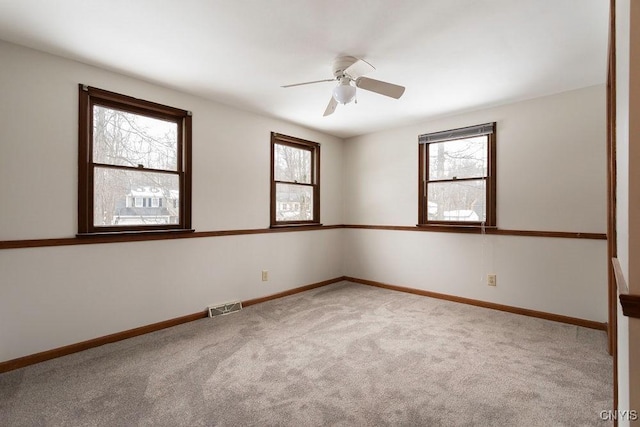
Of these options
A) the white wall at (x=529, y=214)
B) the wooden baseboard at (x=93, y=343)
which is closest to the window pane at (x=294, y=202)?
the white wall at (x=529, y=214)

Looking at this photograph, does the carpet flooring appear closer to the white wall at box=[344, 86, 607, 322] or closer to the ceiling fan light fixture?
the white wall at box=[344, 86, 607, 322]

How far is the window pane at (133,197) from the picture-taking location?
107 inches

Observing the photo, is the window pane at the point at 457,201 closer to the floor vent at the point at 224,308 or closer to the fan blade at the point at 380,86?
the fan blade at the point at 380,86

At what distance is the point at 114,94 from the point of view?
2.72 m

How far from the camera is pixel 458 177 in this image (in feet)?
12.9

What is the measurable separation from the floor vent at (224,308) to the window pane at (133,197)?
1.05 metres

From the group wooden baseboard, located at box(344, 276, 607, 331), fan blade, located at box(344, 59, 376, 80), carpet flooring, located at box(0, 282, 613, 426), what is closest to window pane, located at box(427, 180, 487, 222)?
wooden baseboard, located at box(344, 276, 607, 331)

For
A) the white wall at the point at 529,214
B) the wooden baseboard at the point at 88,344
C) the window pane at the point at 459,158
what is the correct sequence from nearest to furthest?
1. the wooden baseboard at the point at 88,344
2. the white wall at the point at 529,214
3. the window pane at the point at 459,158

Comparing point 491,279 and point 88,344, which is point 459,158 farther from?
point 88,344

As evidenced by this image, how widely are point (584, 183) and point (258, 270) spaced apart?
144 inches

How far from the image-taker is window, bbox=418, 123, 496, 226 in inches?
145

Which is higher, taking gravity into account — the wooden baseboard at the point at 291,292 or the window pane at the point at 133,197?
the window pane at the point at 133,197

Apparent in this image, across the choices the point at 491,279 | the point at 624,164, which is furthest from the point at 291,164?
the point at 624,164

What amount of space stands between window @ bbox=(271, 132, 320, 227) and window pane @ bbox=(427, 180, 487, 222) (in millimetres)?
1675
